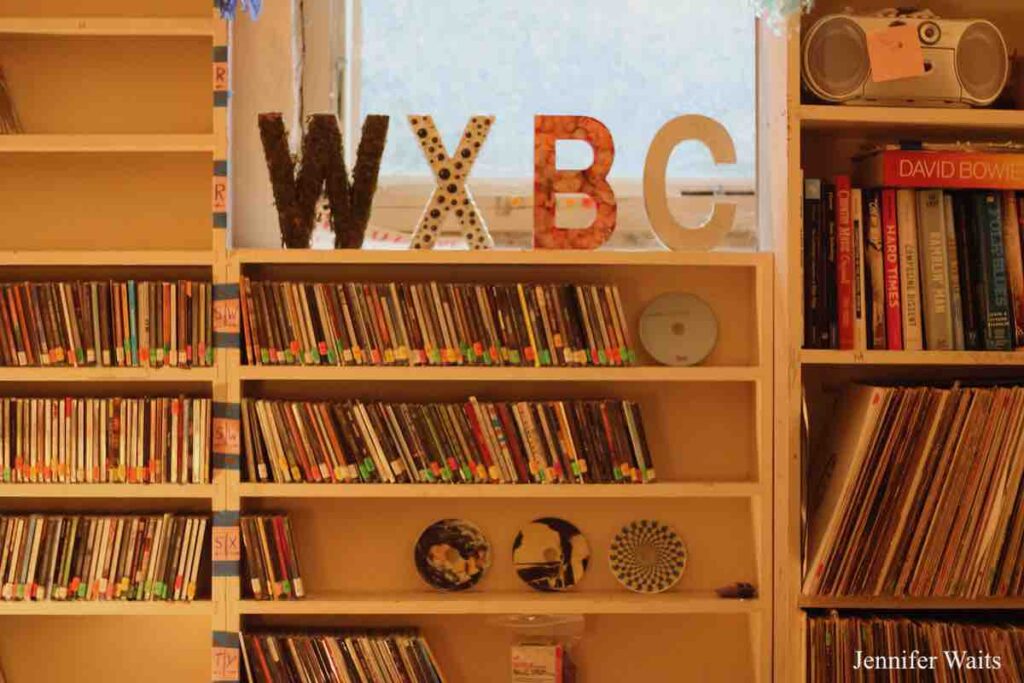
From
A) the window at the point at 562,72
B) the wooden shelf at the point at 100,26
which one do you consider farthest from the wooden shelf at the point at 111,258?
the window at the point at 562,72

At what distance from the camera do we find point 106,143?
2121 mm

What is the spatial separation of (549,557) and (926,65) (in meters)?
1.11

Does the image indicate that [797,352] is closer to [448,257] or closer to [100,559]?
[448,257]

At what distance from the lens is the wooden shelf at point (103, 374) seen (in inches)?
82.9

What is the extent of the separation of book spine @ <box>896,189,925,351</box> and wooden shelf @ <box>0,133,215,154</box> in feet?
4.01

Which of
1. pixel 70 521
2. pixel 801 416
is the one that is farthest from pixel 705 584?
pixel 70 521

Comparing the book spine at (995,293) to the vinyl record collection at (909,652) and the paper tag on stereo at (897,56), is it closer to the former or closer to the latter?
the paper tag on stereo at (897,56)

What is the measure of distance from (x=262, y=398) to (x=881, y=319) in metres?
1.13

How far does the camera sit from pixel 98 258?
6.98ft

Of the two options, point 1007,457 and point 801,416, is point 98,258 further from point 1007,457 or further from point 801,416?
point 1007,457

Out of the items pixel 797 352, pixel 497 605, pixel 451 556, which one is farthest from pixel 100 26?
pixel 797 352

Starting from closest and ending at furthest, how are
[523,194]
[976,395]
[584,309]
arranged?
1. [976,395]
2. [584,309]
3. [523,194]

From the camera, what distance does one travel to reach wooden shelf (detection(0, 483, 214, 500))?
210 centimetres

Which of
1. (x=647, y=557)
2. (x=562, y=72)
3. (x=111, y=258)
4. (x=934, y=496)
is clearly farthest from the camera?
(x=562, y=72)
